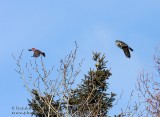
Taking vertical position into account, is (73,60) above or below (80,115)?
above

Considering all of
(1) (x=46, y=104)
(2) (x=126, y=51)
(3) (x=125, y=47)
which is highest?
(3) (x=125, y=47)

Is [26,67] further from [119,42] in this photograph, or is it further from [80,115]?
[119,42]

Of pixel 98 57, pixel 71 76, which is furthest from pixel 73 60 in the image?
pixel 98 57

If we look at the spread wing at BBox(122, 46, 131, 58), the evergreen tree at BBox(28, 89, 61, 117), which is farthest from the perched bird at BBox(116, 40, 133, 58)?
the evergreen tree at BBox(28, 89, 61, 117)

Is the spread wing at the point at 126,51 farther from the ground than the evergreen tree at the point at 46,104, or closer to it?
farther from the ground

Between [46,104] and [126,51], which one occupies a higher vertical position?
[126,51]

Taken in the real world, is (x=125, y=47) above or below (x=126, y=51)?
above

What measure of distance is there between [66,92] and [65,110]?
0.58m

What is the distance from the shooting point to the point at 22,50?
535 inches

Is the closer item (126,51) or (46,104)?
(126,51)

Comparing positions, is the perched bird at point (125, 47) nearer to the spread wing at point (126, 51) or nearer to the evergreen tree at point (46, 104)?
the spread wing at point (126, 51)

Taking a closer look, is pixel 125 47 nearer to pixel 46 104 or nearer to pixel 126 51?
pixel 126 51

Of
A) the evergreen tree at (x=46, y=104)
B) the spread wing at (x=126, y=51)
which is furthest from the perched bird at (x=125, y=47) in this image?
the evergreen tree at (x=46, y=104)

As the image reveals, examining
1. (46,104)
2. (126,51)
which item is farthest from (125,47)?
(46,104)
